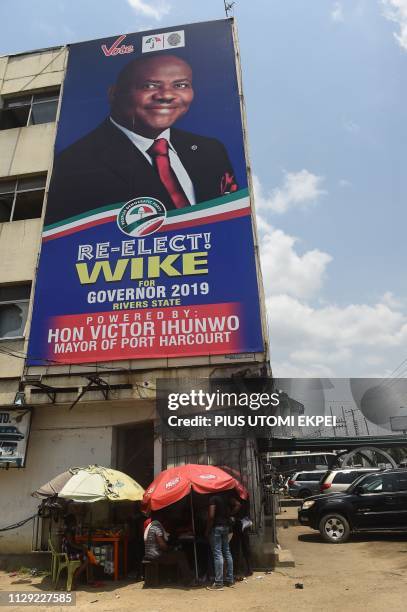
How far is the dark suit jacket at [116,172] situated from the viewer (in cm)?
1316

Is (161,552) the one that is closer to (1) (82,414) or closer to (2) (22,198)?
(1) (82,414)

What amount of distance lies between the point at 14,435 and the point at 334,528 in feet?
27.0

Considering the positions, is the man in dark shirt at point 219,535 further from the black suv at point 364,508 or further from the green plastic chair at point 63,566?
the black suv at point 364,508

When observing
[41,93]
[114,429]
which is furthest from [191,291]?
[41,93]

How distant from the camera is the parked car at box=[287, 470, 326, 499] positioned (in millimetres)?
25078

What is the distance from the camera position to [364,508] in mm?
11648

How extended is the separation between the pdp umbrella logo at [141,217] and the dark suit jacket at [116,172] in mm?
219

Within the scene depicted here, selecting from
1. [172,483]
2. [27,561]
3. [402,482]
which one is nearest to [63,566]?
[27,561]

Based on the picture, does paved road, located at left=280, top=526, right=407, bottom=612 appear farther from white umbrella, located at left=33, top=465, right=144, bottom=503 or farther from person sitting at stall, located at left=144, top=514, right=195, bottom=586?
white umbrella, located at left=33, top=465, right=144, bottom=503

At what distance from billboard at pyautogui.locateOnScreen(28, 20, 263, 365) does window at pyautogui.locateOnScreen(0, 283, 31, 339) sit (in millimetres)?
786

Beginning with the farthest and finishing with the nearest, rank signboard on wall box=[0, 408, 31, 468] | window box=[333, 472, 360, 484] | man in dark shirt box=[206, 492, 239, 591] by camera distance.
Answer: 1. window box=[333, 472, 360, 484]
2. signboard on wall box=[0, 408, 31, 468]
3. man in dark shirt box=[206, 492, 239, 591]

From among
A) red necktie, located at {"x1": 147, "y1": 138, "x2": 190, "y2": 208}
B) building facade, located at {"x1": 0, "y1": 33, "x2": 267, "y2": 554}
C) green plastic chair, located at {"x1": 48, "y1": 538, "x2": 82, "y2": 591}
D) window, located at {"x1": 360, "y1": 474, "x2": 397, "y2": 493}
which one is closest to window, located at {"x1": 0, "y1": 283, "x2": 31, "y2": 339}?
building facade, located at {"x1": 0, "y1": 33, "x2": 267, "y2": 554}

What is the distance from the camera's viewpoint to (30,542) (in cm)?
1039

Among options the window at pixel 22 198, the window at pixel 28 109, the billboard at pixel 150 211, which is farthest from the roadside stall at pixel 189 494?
the window at pixel 28 109
